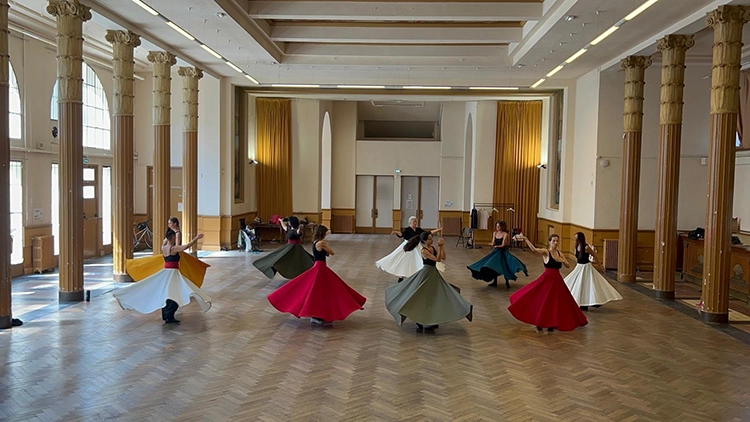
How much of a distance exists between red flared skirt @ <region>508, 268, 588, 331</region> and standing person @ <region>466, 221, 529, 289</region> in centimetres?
319

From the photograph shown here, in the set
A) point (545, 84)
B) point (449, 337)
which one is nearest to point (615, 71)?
point (545, 84)

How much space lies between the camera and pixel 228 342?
24.8 feet

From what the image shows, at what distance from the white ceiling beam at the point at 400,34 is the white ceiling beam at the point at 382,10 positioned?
1.60 m

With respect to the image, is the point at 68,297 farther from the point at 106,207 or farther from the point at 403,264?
the point at 106,207

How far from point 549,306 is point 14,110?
11.6 m

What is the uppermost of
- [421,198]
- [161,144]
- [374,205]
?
[161,144]

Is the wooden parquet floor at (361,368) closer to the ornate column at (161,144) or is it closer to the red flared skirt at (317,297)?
the red flared skirt at (317,297)

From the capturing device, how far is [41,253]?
12.7 meters

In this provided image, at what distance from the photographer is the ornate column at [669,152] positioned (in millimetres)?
10836

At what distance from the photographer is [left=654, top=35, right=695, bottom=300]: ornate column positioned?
10836mm

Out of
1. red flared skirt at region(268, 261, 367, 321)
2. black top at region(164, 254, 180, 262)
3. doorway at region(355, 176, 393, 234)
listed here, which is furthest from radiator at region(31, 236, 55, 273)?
doorway at region(355, 176, 393, 234)

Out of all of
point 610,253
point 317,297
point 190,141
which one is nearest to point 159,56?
point 190,141

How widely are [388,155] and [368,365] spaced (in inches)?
708

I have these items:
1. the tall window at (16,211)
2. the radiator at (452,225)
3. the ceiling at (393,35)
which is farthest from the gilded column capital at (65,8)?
the radiator at (452,225)
